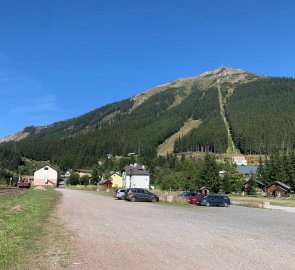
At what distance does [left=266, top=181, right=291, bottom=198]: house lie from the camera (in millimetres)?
101812

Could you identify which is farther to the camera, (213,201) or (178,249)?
(213,201)

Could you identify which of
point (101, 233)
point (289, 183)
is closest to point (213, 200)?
point (101, 233)

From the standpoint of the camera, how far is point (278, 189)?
104 m

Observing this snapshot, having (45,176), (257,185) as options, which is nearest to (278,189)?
(257,185)

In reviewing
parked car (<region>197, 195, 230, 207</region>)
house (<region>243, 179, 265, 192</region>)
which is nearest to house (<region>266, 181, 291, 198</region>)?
house (<region>243, 179, 265, 192</region>)

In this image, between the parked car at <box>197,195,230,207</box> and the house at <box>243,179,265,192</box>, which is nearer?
the parked car at <box>197,195,230,207</box>

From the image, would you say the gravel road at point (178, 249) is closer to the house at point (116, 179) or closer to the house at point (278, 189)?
the house at point (278, 189)

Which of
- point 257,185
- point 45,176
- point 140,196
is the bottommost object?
point 140,196

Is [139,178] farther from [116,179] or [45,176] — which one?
[45,176]

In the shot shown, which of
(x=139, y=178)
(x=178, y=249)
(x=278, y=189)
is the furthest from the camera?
(x=139, y=178)

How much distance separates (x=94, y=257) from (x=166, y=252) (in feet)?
7.48

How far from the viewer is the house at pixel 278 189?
102 metres

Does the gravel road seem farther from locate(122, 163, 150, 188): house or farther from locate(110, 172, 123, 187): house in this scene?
locate(110, 172, 123, 187): house

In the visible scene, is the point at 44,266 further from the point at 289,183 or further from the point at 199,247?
the point at 289,183
